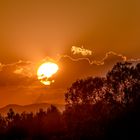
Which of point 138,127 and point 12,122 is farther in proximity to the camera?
point 12,122

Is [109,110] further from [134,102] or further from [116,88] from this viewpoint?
[116,88]

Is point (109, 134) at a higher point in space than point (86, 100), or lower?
lower

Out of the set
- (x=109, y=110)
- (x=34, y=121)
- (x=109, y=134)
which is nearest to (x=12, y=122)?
(x=34, y=121)

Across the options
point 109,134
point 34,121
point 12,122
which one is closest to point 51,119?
point 34,121

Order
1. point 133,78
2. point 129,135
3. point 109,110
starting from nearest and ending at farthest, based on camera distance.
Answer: point 129,135
point 109,110
point 133,78

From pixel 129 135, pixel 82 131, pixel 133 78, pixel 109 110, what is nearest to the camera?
pixel 129 135

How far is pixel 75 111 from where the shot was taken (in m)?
96.8

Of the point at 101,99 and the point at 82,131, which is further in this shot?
the point at 101,99

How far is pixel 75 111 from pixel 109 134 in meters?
24.9

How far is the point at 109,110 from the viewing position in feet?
276

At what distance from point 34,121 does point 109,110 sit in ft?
110

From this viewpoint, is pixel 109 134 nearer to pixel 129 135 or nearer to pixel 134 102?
pixel 129 135

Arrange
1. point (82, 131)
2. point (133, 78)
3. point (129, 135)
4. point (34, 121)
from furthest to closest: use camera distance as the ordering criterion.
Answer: point (34, 121) → point (133, 78) → point (82, 131) → point (129, 135)

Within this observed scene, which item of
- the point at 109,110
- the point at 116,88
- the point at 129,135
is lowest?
the point at 129,135
